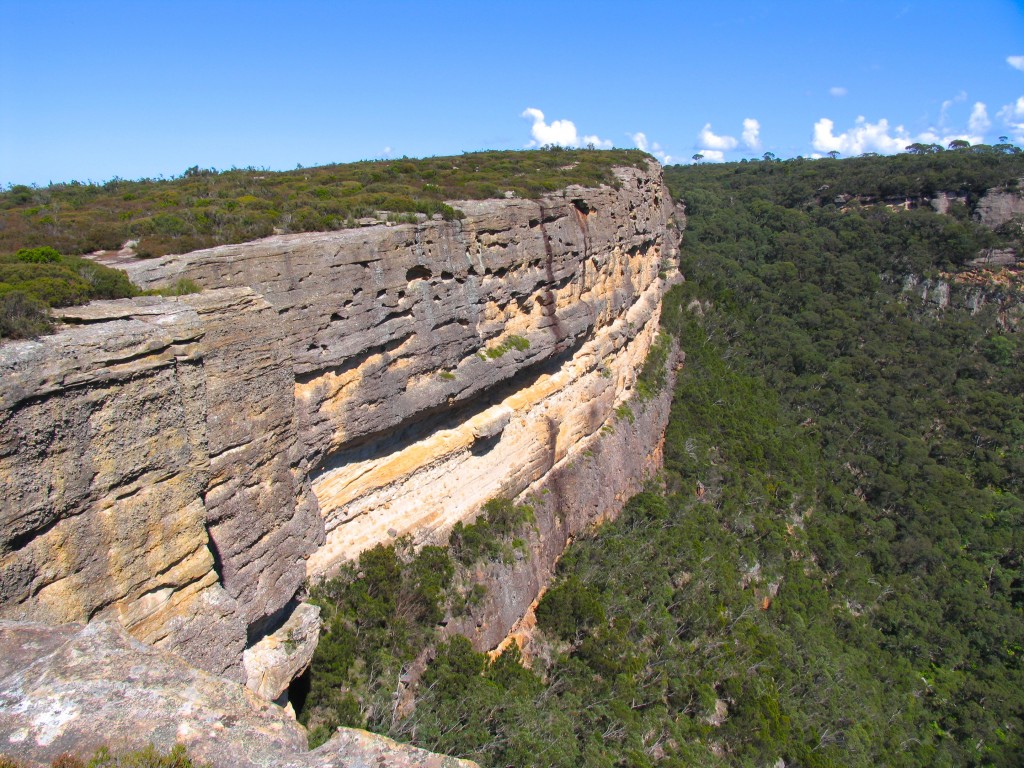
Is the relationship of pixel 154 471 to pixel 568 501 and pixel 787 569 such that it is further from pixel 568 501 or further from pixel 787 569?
pixel 787 569

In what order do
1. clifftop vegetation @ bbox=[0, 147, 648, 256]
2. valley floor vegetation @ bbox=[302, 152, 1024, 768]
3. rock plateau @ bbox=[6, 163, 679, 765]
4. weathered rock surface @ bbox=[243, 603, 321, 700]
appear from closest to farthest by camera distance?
rock plateau @ bbox=[6, 163, 679, 765] < weathered rock surface @ bbox=[243, 603, 321, 700] < clifftop vegetation @ bbox=[0, 147, 648, 256] < valley floor vegetation @ bbox=[302, 152, 1024, 768]

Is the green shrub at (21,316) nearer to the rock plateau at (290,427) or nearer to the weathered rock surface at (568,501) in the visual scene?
the rock plateau at (290,427)

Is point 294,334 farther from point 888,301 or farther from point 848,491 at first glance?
point 888,301

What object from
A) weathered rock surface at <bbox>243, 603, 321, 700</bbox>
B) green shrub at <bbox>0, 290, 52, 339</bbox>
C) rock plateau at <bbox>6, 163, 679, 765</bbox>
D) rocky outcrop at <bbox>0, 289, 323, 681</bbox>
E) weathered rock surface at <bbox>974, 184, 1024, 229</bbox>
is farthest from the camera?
weathered rock surface at <bbox>974, 184, 1024, 229</bbox>

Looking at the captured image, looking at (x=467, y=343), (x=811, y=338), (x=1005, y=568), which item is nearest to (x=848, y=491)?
(x=1005, y=568)

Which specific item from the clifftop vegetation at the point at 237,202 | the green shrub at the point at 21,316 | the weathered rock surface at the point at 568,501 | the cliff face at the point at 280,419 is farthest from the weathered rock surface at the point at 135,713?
the weathered rock surface at the point at 568,501

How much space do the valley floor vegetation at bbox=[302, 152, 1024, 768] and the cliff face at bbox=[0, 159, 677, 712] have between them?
6.54 ft

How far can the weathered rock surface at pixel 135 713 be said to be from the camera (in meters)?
4.32

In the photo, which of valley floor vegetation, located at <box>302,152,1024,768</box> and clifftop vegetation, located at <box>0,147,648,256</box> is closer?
clifftop vegetation, located at <box>0,147,648,256</box>

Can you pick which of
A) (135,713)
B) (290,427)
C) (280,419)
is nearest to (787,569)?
(290,427)

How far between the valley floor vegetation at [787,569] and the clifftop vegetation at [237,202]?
27.5 ft

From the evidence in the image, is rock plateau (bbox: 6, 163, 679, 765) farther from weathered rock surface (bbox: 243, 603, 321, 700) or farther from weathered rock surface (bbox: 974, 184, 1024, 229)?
weathered rock surface (bbox: 974, 184, 1024, 229)

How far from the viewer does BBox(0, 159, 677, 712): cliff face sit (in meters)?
6.62

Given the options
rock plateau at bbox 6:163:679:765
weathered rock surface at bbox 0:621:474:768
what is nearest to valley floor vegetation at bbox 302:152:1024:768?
rock plateau at bbox 6:163:679:765
